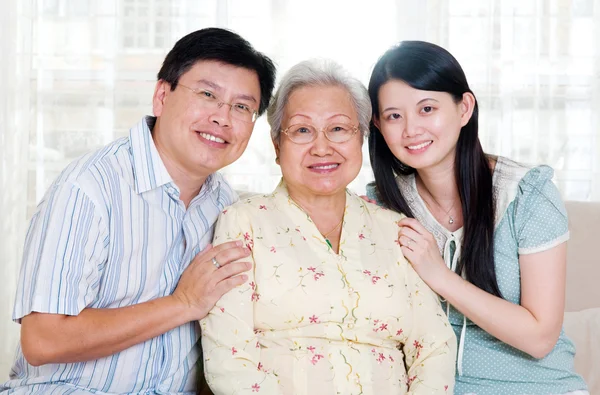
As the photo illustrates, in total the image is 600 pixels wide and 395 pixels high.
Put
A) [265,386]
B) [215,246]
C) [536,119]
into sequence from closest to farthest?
[265,386], [215,246], [536,119]

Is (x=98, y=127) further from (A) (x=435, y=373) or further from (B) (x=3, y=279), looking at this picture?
(A) (x=435, y=373)

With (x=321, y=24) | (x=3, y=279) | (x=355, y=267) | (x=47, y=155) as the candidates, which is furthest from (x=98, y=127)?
(x=355, y=267)

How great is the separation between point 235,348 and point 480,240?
0.74 m

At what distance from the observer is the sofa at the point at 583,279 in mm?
2539

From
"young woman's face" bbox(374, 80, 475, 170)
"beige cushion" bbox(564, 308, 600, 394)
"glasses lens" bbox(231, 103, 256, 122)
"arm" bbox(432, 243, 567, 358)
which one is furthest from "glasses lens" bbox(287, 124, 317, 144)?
"beige cushion" bbox(564, 308, 600, 394)

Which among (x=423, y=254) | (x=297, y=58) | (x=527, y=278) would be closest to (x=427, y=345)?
(x=423, y=254)

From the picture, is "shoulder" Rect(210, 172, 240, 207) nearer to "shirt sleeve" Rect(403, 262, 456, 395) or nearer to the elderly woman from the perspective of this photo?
the elderly woman

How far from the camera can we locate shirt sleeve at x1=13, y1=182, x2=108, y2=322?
174cm

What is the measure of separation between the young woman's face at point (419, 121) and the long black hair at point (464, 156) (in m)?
0.02

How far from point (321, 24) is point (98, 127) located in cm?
132

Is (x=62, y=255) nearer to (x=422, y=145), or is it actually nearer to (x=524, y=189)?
(x=422, y=145)

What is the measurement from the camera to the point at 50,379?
6.08ft

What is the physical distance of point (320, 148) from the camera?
78.3 inches

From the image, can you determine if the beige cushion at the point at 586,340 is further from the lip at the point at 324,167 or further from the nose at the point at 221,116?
the nose at the point at 221,116
